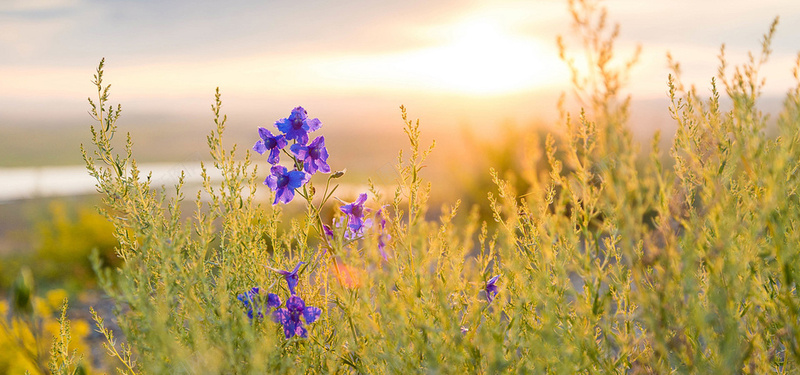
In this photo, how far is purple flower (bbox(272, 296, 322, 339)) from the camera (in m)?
1.89

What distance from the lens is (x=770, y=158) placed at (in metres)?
1.59

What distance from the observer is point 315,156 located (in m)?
2.16

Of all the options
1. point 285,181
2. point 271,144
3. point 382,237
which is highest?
point 271,144

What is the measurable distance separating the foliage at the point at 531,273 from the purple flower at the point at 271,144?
14mm

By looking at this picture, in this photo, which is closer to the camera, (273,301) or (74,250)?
(273,301)

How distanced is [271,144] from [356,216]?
384mm

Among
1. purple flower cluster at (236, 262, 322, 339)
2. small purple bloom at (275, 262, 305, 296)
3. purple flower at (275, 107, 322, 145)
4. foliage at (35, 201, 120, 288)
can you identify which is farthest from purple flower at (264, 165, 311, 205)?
foliage at (35, 201, 120, 288)

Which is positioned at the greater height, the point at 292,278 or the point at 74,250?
the point at 292,278

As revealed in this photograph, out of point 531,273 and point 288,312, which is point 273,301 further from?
point 531,273

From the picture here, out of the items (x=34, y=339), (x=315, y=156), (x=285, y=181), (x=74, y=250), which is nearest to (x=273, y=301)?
(x=285, y=181)

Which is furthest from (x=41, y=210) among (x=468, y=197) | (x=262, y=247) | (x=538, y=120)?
(x=262, y=247)

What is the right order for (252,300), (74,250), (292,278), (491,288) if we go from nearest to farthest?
(252,300)
(292,278)
(491,288)
(74,250)

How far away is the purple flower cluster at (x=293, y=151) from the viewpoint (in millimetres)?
2076

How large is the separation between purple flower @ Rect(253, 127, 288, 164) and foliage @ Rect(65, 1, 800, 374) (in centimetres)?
1
